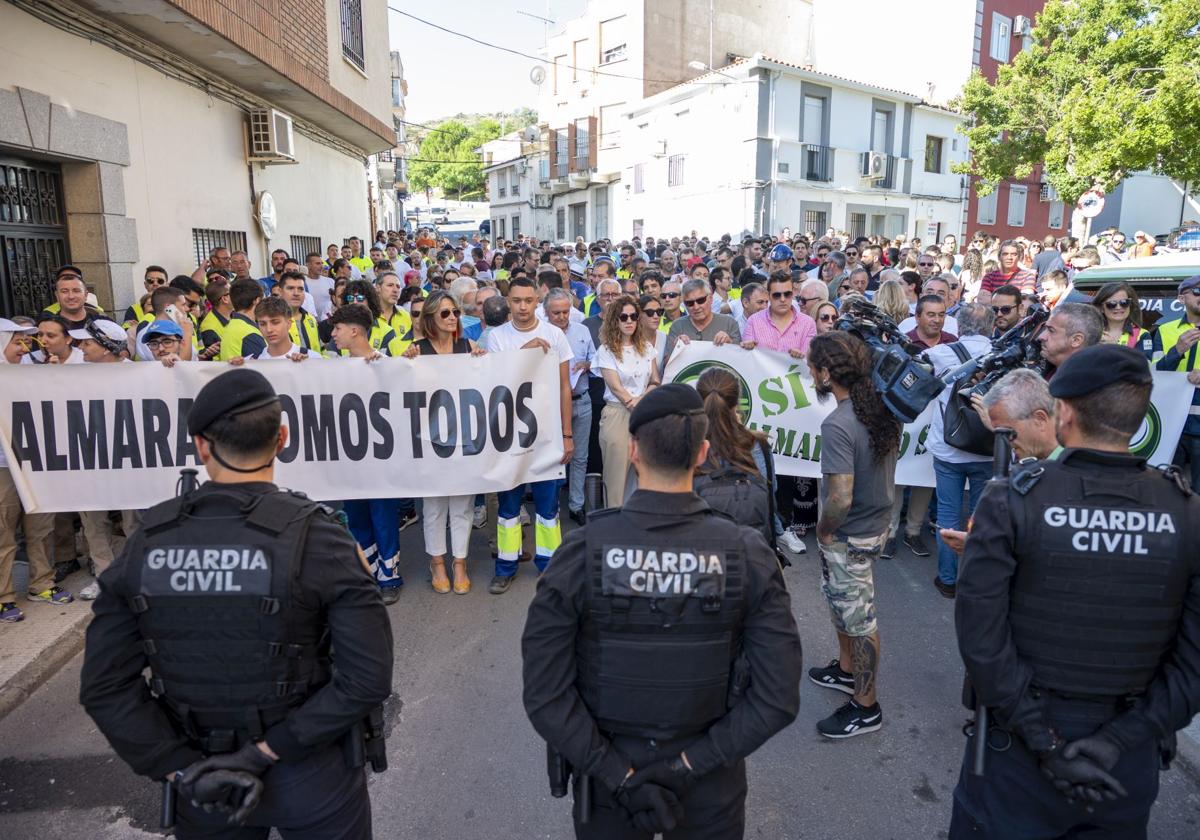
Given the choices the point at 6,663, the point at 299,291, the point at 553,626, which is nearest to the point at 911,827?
the point at 553,626

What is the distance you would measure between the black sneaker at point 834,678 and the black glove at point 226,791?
9.72ft

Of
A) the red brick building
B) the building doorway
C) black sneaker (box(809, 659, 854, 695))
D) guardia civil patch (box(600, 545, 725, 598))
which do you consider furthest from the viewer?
the red brick building

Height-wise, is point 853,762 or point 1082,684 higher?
point 1082,684

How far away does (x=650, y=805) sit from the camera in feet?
6.71

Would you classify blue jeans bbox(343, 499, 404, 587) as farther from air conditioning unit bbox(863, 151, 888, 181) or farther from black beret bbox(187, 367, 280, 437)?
air conditioning unit bbox(863, 151, 888, 181)

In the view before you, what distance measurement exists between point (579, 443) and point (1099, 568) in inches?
181

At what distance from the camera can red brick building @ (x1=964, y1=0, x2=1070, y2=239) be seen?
34562mm

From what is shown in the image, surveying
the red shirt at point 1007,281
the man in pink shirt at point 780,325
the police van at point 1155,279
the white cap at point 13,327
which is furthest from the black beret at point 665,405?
the red shirt at point 1007,281

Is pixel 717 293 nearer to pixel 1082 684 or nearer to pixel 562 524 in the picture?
pixel 562 524

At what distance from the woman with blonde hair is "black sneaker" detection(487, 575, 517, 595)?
3.71m

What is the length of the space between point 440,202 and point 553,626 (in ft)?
291

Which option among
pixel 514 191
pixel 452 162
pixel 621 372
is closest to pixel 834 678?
pixel 621 372

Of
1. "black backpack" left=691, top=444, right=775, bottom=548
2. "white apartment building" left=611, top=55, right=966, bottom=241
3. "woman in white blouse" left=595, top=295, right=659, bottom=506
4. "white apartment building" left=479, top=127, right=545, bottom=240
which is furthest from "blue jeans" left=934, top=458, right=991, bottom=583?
"white apartment building" left=479, top=127, right=545, bottom=240

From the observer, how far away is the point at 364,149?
62.1ft
